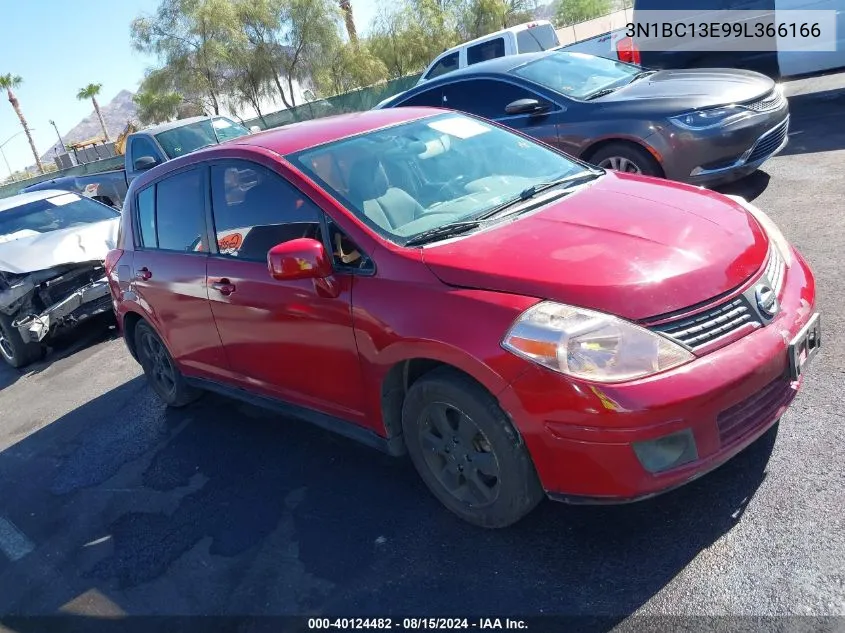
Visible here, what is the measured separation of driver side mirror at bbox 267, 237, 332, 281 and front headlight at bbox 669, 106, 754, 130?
4139 mm

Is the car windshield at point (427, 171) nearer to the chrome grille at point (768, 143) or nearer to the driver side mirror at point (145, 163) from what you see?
the chrome grille at point (768, 143)

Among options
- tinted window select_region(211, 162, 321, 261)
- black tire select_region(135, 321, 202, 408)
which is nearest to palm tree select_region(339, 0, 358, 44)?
black tire select_region(135, 321, 202, 408)

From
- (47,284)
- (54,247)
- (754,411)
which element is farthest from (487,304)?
(54,247)

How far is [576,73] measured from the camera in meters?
7.25

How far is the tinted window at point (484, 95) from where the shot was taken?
7164mm

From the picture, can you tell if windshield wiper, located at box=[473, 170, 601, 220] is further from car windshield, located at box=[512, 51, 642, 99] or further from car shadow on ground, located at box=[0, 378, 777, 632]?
car windshield, located at box=[512, 51, 642, 99]

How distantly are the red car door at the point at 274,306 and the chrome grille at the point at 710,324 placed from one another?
138 cm

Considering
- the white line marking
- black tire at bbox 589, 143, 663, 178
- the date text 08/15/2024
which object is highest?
black tire at bbox 589, 143, 663, 178

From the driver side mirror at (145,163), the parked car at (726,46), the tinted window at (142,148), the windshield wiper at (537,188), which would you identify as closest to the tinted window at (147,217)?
the windshield wiper at (537,188)

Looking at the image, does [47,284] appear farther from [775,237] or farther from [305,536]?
[775,237]

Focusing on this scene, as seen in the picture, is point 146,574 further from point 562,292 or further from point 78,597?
point 562,292

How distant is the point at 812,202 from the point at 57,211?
8.22 m

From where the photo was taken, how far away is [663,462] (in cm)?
249

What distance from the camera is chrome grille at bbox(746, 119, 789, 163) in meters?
6.07
